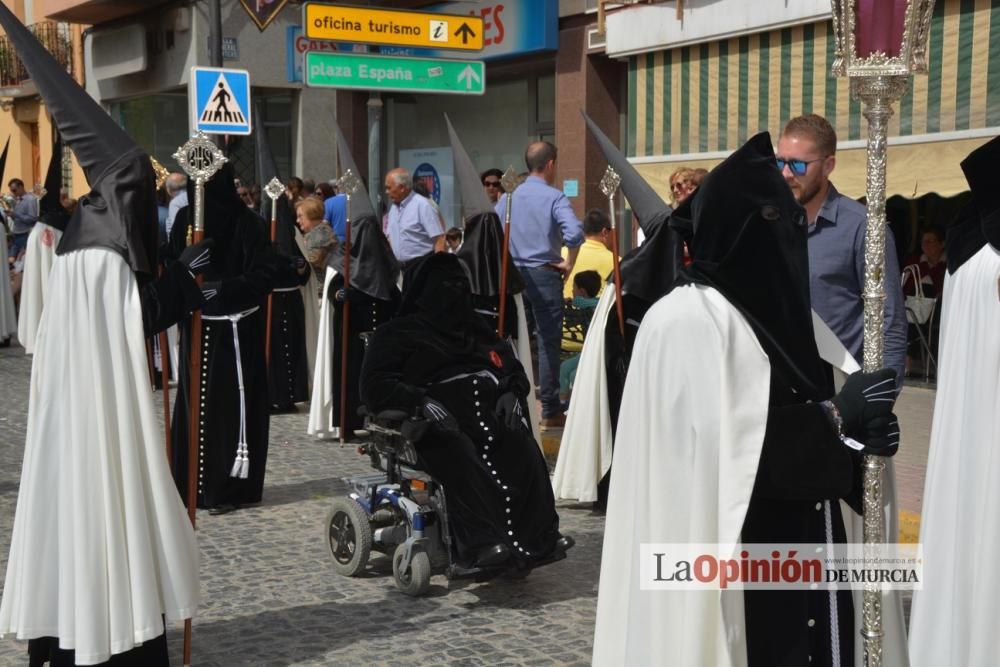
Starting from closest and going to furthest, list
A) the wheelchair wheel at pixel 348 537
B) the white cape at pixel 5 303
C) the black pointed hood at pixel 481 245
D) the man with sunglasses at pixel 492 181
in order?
the wheelchair wheel at pixel 348 537 → the black pointed hood at pixel 481 245 → the man with sunglasses at pixel 492 181 → the white cape at pixel 5 303

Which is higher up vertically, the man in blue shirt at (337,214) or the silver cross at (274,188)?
the silver cross at (274,188)

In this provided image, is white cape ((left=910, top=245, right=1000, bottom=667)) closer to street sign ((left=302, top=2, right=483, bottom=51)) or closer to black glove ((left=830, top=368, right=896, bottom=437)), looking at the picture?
black glove ((left=830, top=368, right=896, bottom=437))

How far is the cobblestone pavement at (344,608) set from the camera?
18.3 ft

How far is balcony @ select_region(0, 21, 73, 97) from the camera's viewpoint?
107 feet

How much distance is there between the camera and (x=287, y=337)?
12531mm

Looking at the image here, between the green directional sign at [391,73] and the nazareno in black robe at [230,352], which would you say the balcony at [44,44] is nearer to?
the green directional sign at [391,73]

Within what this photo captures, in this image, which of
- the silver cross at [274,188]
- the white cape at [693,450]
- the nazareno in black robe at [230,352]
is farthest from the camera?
the silver cross at [274,188]

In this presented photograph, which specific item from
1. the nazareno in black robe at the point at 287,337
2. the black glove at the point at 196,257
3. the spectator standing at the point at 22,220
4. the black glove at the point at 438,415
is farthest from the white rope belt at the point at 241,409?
the spectator standing at the point at 22,220

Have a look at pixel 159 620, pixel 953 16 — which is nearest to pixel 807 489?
pixel 159 620

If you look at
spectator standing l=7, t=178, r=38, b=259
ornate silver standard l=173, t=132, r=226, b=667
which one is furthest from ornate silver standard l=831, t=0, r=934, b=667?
spectator standing l=7, t=178, r=38, b=259

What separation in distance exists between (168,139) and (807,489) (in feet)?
92.6

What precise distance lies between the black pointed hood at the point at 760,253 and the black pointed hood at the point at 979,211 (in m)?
1.66

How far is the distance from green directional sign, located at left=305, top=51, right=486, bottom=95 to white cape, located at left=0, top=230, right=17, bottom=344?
7438 mm

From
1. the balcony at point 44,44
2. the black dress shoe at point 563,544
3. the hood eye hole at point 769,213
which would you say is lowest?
the black dress shoe at point 563,544
